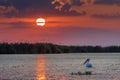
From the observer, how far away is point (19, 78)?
51438 mm

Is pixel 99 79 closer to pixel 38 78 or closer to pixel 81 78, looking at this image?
pixel 81 78

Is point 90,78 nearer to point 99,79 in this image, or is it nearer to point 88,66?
point 99,79

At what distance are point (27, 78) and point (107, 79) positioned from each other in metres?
8.42

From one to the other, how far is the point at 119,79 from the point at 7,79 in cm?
1137

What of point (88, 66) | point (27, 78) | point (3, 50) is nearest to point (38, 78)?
point (27, 78)

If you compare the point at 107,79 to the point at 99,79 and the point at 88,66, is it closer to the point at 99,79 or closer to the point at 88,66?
the point at 99,79

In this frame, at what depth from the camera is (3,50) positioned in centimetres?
19888

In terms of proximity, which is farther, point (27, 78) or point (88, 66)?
point (88, 66)

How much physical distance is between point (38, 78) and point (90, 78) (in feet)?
18.3

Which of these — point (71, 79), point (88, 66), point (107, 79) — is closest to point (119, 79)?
point (107, 79)

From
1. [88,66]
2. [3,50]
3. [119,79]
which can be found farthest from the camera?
[3,50]

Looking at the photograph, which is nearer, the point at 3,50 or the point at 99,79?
the point at 99,79

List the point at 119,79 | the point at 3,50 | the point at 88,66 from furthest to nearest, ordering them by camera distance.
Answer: the point at 3,50, the point at 88,66, the point at 119,79

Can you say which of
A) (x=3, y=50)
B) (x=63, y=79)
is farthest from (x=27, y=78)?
(x=3, y=50)
